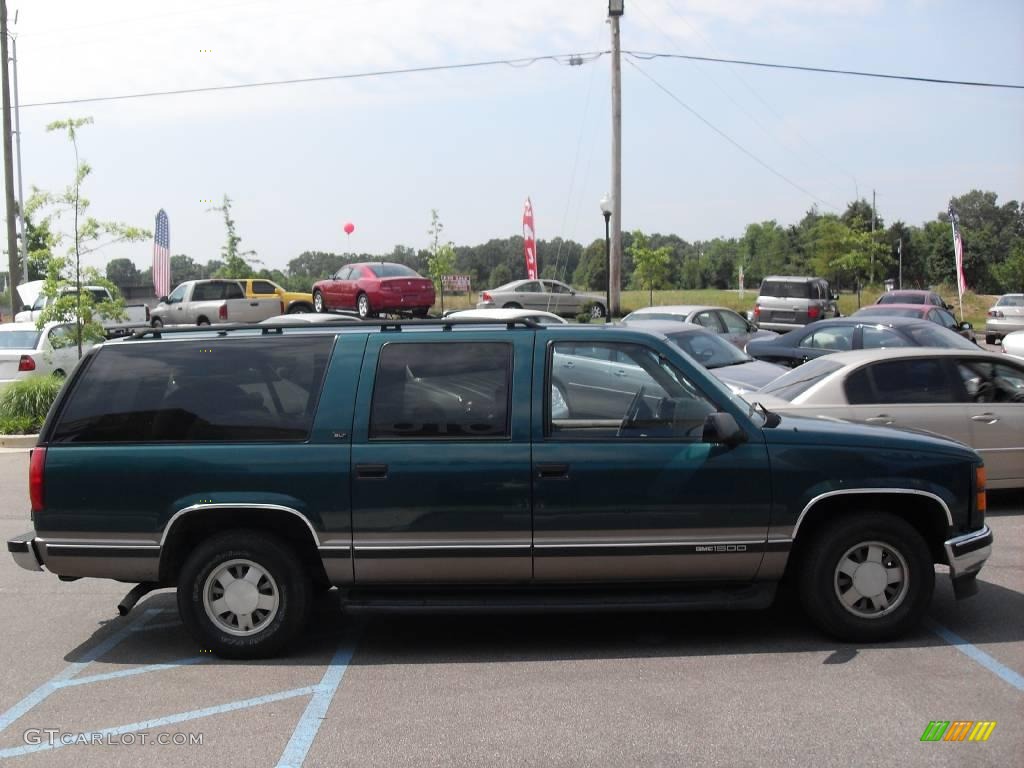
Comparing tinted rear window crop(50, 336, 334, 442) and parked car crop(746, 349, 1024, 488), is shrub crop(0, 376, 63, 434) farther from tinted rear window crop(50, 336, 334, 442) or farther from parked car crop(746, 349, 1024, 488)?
parked car crop(746, 349, 1024, 488)

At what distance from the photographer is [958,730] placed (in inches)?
178

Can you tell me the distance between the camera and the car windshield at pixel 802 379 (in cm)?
922

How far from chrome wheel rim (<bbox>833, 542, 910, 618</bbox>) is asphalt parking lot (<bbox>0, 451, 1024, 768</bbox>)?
234 millimetres

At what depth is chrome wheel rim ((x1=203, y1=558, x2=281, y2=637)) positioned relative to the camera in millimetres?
5703

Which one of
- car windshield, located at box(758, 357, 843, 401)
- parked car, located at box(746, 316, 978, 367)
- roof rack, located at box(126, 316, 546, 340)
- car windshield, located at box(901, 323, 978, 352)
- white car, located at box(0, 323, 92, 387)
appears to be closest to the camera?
roof rack, located at box(126, 316, 546, 340)

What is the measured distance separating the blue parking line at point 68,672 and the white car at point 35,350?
11.8m

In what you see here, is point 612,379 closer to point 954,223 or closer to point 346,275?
point 346,275

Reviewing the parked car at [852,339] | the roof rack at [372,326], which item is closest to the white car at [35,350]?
the parked car at [852,339]

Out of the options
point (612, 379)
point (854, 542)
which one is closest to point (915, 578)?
point (854, 542)

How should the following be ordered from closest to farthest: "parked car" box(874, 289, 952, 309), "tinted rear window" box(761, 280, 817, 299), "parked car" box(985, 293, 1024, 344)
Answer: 1. "parked car" box(985, 293, 1024, 344)
2. "tinted rear window" box(761, 280, 817, 299)
3. "parked car" box(874, 289, 952, 309)

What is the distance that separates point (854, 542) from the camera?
5656 mm

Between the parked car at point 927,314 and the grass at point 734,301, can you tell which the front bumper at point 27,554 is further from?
the grass at point 734,301

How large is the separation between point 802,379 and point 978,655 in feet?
13.9

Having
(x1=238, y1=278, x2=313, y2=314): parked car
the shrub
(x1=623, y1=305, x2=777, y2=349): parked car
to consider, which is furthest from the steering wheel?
(x1=238, y1=278, x2=313, y2=314): parked car
